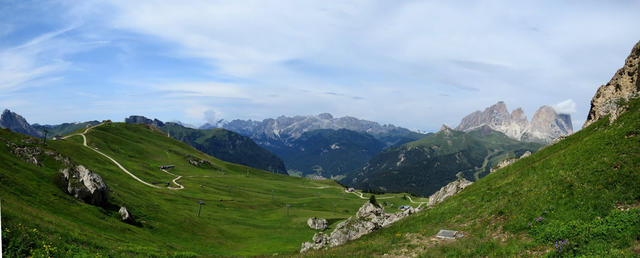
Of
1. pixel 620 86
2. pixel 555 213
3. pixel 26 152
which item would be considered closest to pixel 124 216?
pixel 26 152

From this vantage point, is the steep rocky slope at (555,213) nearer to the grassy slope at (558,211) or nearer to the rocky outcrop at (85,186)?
the grassy slope at (558,211)

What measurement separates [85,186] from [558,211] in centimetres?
7520

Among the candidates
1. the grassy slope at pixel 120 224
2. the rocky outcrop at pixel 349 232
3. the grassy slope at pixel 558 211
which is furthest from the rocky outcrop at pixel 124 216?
the grassy slope at pixel 558 211

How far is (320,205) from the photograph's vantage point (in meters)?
188

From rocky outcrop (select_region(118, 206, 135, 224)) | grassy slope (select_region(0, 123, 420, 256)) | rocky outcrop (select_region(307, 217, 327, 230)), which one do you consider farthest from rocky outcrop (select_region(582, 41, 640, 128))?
rocky outcrop (select_region(118, 206, 135, 224))

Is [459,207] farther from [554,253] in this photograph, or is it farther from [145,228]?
[145,228]

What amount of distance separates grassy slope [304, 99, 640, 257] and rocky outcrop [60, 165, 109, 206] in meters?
55.0

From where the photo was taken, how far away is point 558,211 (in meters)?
26.5

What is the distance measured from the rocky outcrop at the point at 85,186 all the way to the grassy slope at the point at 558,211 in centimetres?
5499

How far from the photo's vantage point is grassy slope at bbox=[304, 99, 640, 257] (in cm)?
2012

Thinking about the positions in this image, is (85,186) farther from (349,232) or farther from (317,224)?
(317,224)

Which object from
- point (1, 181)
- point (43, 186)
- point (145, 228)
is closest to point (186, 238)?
point (145, 228)

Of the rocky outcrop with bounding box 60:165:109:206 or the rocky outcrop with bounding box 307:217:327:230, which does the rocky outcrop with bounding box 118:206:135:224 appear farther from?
the rocky outcrop with bounding box 307:217:327:230

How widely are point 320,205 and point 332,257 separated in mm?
162464
